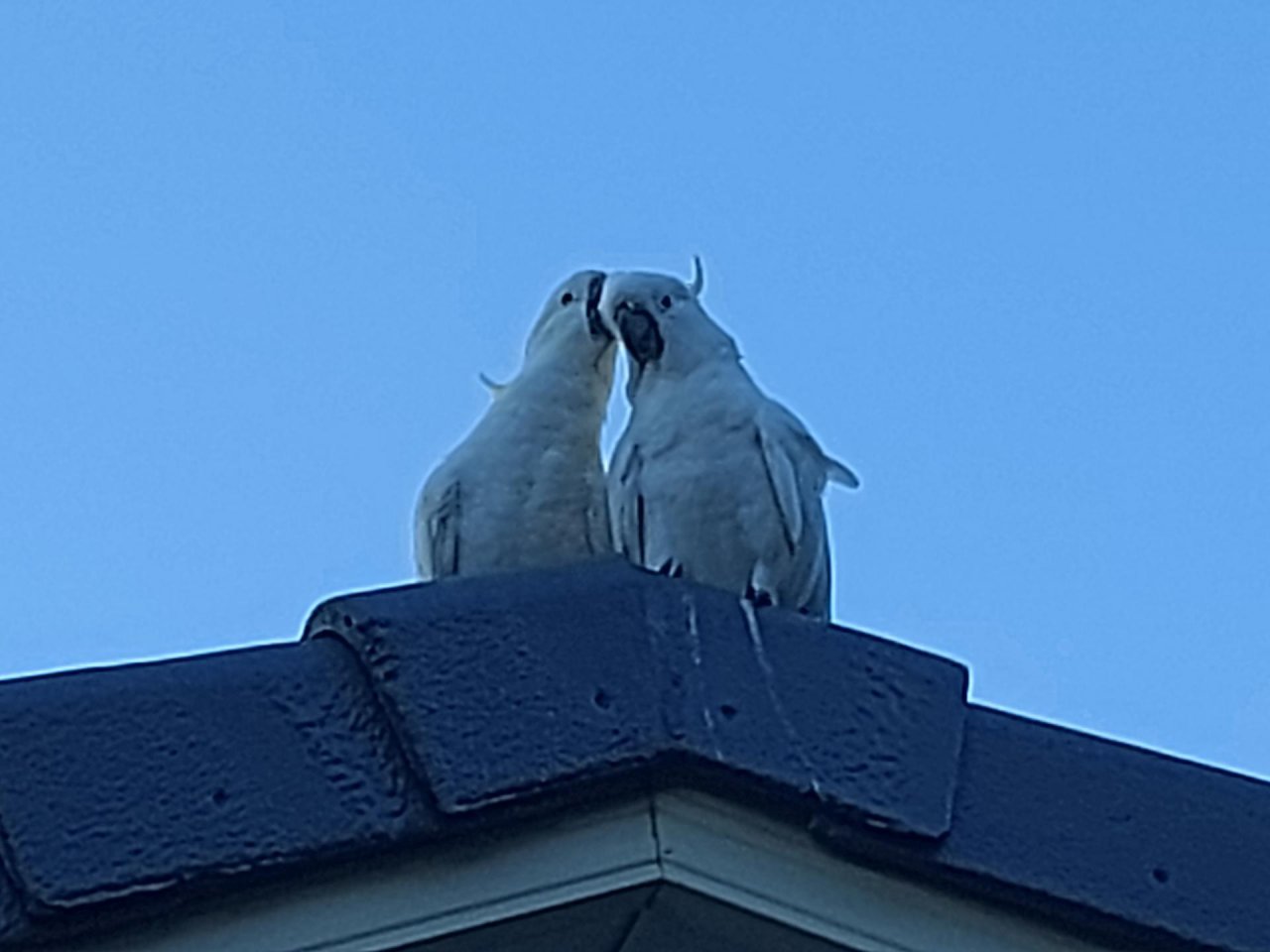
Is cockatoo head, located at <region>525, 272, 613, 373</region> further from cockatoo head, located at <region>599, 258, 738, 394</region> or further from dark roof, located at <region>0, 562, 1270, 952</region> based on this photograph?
dark roof, located at <region>0, 562, 1270, 952</region>

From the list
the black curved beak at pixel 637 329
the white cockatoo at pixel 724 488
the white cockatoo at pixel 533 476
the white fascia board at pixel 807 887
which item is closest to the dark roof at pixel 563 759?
the white fascia board at pixel 807 887

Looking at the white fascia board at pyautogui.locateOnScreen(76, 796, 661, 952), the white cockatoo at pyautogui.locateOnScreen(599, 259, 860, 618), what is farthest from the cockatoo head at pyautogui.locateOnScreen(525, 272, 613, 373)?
the white fascia board at pyautogui.locateOnScreen(76, 796, 661, 952)

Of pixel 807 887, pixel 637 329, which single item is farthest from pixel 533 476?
pixel 807 887

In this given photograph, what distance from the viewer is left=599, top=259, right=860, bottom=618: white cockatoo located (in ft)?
13.0

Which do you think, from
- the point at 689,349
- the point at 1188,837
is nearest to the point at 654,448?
the point at 689,349

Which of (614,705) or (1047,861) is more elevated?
(614,705)

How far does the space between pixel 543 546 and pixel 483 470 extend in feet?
0.62

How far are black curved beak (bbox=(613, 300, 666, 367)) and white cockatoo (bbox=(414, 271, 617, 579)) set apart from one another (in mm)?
80

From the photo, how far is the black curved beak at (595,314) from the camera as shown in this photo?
442cm

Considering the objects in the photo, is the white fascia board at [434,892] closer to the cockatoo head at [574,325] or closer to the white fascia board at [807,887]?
the white fascia board at [807,887]

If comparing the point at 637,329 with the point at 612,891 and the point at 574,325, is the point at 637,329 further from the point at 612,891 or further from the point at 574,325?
the point at 612,891

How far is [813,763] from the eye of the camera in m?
1.83

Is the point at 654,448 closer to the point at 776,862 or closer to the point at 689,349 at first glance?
the point at 689,349

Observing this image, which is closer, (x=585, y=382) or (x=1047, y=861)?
(x=1047, y=861)
